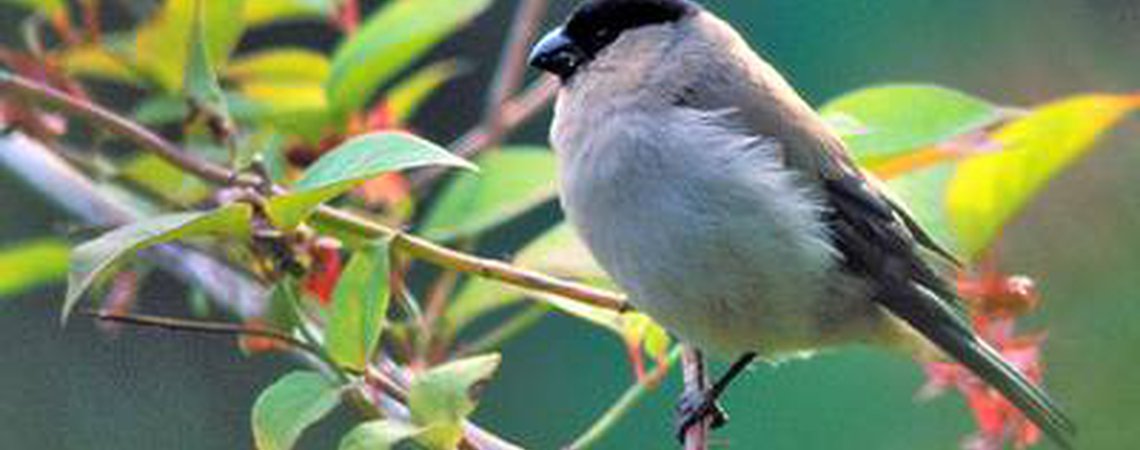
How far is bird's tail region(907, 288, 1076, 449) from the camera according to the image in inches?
69.7

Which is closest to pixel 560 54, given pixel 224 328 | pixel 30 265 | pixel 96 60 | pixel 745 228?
pixel 745 228

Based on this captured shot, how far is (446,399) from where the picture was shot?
145 cm

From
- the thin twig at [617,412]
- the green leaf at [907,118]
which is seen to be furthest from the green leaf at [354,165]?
the green leaf at [907,118]

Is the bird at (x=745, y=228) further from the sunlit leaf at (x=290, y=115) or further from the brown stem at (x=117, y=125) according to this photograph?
the brown stem at (x=117, y=125)

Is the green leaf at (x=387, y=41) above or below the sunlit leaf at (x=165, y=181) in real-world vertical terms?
above

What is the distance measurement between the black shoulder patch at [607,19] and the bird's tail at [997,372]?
524 millimetres

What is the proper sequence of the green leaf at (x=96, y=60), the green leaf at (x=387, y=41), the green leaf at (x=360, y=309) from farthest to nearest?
1. the green leaf at (x=96, y=60)
2. the green leaf at (x=387, y=41)
3. the green leaf at (x=360, y=309)

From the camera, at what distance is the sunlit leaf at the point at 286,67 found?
2277 mm

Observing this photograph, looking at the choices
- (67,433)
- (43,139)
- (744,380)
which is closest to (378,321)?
(43,139)

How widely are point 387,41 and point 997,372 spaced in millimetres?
688

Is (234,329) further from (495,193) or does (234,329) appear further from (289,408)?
(495,193)

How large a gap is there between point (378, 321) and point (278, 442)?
0.12 meters

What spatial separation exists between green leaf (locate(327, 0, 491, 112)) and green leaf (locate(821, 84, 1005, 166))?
0.44 m

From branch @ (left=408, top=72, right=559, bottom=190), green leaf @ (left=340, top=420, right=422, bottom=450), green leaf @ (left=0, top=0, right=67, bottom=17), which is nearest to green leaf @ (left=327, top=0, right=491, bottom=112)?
branch @ (left=408, top=72, right=559, bottom=190)
